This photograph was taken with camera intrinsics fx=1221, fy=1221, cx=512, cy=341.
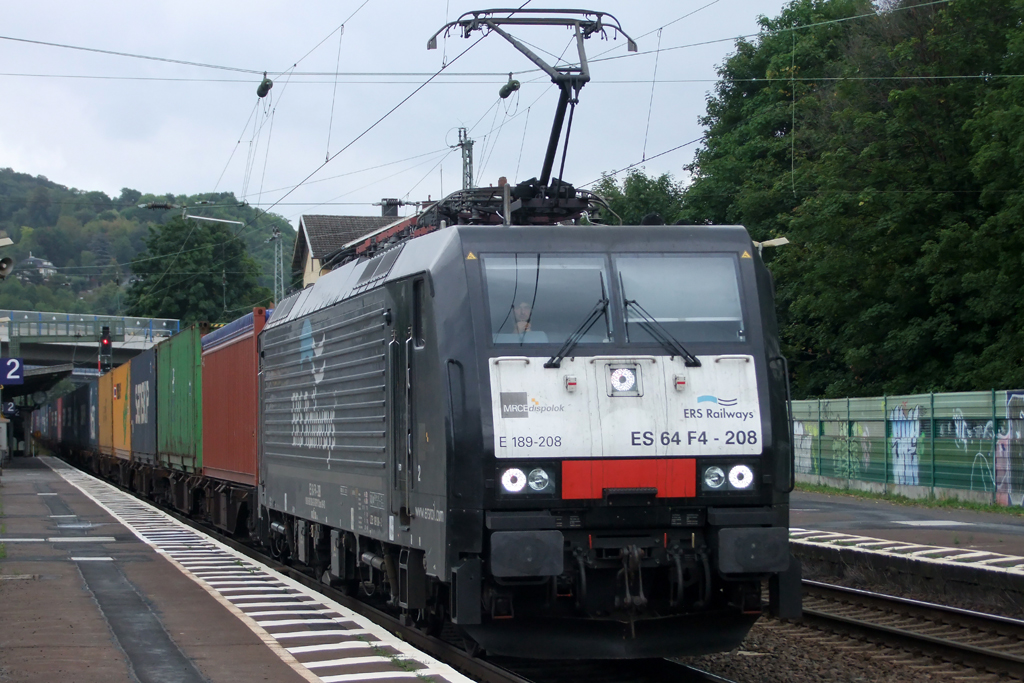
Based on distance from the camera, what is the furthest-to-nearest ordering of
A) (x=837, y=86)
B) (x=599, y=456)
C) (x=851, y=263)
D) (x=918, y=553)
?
(x=837, y=86)
(x=851, y=263)
(x=918, y=553)
(x=599, y=456)

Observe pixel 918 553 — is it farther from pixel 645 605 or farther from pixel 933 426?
pixel 933 426

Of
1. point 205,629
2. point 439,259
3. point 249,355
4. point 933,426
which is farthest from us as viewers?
point 933,426

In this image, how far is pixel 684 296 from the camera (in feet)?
26.7

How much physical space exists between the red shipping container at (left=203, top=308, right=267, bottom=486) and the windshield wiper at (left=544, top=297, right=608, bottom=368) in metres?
8.03

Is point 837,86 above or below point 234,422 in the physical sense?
above

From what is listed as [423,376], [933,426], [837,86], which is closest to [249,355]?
[423,376]

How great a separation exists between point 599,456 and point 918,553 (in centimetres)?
816

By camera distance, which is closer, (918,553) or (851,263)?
(918,553)

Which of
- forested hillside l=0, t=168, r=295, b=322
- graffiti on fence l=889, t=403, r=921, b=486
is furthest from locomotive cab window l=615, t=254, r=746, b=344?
forested hillside l=0, t=168, r=295, b=322

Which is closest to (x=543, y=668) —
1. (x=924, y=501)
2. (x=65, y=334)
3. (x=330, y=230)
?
(x=924, y=501)

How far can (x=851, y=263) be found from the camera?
32.7 m

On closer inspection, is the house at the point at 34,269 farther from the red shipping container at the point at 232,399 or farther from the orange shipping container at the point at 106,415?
the red shipping container at the point at 232,399

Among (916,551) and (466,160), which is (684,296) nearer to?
(916,551)

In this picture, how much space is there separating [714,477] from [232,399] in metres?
10.7
